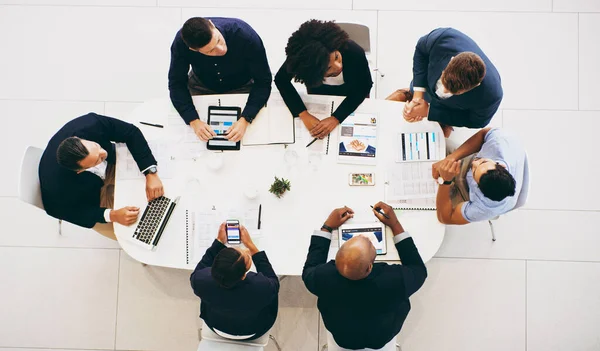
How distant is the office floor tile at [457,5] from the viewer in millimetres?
3297

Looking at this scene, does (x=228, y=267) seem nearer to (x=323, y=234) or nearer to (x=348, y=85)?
(x=323, y=234)

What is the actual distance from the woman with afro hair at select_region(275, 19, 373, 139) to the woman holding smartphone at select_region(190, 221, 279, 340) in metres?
0.72

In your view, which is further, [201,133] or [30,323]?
[30,323]

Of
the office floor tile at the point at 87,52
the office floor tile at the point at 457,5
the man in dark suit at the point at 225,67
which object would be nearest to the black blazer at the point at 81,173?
the man in dark suit at the point at 225,67

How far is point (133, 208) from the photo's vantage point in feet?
8.18

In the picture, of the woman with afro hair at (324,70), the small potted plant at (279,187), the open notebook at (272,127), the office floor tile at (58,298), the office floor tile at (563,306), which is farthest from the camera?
the office floor tile at (58,298)

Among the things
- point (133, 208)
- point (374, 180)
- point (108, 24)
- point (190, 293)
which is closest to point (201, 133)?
point (133, 208)

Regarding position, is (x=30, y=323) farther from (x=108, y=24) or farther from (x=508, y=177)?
(x=508, y=177)

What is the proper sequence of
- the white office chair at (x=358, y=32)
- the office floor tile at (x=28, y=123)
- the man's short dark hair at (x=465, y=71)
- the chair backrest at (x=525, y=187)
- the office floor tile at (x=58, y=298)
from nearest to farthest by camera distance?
1. the man's short dark hair at (x=465, y=71)
2. the chair backrest at (x=525, y=187)
3. the white office chair at (x=358, y=32)
4. the office floor tile at (x=58, y=298)
5. the office floor tile at (x=28, y=123)

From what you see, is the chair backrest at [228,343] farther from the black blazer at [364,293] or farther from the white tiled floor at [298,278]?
the white tiled floor at [298,278]

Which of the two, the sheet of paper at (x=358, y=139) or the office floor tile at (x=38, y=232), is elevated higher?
the sheet of paper at (x=358, y=139)

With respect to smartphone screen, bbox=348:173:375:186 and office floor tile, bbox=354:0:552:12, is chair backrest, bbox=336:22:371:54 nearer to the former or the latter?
office floor tile, bbox=354:0:552:12

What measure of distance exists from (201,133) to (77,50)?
61.2 inches

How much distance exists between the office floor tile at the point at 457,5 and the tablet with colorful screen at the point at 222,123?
4.52ft
